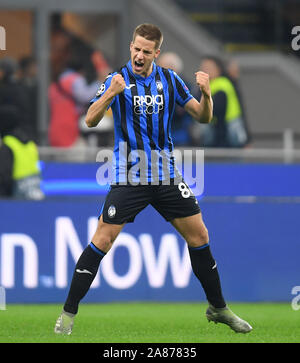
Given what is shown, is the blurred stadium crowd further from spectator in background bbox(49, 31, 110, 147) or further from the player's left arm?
Result: the player's left arm

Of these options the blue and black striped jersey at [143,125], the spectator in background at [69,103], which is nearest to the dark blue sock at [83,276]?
the blue and black striped jersey at [143,125]

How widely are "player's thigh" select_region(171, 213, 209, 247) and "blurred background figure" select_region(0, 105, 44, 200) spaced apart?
131 inches

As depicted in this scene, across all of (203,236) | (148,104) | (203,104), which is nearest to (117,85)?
(148,104)

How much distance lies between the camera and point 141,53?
7941 millimetres

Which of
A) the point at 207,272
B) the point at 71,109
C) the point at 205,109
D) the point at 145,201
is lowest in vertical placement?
the point at 207,272

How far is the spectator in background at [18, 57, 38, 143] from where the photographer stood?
1513cm

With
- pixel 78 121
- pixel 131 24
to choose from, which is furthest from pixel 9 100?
pixel 131 24

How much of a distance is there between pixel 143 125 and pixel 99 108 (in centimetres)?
46

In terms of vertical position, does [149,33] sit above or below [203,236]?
above

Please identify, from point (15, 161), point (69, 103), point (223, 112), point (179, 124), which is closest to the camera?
point (15, 161)

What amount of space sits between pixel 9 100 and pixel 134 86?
5.94 meters

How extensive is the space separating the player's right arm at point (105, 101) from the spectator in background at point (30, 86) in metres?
6.45

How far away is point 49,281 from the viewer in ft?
35.6

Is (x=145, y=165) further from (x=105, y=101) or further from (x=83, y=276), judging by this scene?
(x=83, y=276)
